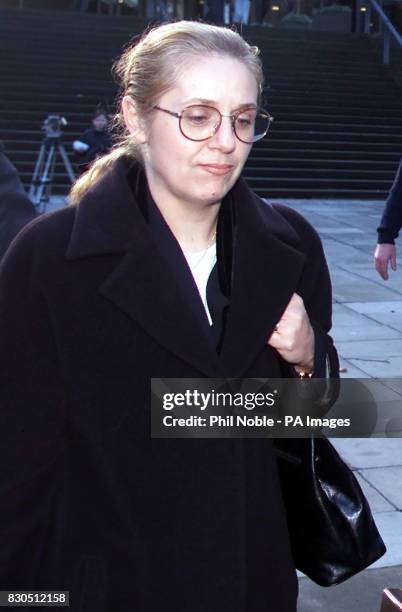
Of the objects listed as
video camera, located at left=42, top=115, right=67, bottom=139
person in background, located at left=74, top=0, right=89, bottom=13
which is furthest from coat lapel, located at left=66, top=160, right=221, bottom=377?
person in background, located at left=74, top=0, right=89, bottom=13

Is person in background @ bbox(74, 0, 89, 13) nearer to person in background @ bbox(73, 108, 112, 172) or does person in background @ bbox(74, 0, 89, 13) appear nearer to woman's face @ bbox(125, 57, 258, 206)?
person in background @ bbox(73, 108, 112, 172)

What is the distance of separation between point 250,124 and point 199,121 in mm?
117

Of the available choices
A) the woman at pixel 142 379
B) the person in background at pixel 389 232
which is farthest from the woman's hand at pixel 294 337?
the person in background at pixel 389 232

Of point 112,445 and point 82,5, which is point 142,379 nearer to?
point 112,445

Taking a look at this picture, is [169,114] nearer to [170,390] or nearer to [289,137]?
[170,390]

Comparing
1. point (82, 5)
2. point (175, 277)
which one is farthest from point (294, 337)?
point (82, 5)

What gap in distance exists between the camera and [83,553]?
1.71 m

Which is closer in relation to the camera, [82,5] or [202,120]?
[202,120]

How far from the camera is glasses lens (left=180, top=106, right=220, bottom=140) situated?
1.71m

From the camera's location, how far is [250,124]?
1.77m

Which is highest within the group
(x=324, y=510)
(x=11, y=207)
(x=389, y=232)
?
(x=11, y=207)

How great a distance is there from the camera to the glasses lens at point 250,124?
1.75 meters

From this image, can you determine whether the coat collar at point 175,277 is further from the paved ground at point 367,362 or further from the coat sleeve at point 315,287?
the paved ground at point 367,362

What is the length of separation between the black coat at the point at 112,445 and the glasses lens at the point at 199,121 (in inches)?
8.3
